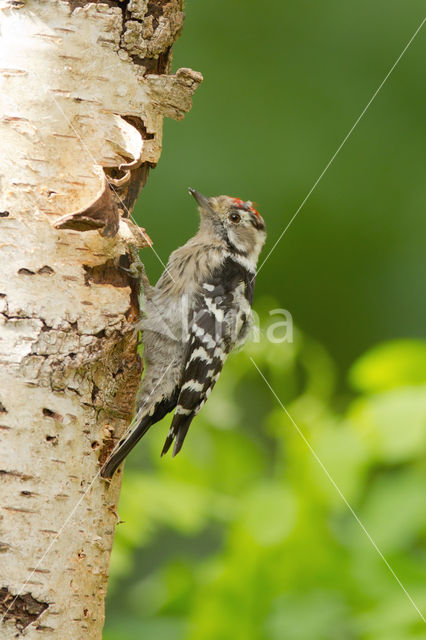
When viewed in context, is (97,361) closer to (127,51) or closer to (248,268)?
(127,51)

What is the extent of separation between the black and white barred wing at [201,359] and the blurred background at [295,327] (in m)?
0.07

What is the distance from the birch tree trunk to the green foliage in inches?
26.2

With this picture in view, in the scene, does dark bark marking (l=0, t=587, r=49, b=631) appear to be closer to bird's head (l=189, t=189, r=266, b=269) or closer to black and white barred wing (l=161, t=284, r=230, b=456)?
black and white barred wing (l=161, t=284, r=230, b=456)

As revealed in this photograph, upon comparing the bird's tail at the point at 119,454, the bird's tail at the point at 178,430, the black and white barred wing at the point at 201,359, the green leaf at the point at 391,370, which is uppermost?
the green leaf at the point at 391,370

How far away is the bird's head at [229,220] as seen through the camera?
12.4 ft

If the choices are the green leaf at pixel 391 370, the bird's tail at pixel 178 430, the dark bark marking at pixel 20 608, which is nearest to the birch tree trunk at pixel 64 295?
the dark bark marking at pixel 20 608

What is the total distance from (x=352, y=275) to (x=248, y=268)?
1810mm

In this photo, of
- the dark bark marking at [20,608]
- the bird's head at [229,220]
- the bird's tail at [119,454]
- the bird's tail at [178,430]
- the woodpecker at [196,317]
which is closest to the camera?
the dark bark marking at [20,608]

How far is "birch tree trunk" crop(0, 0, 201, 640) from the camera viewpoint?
1.93 metres

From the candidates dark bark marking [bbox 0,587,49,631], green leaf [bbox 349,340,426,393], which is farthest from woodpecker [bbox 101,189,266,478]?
dark bark marking [bbox 0,587,49,631]

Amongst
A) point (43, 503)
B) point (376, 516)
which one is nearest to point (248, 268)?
point (376, 516)

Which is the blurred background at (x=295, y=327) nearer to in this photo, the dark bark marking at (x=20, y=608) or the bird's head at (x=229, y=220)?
the bird's head at (x=229, y=220)

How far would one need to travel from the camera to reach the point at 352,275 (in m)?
5.50

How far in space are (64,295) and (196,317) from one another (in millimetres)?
1266
